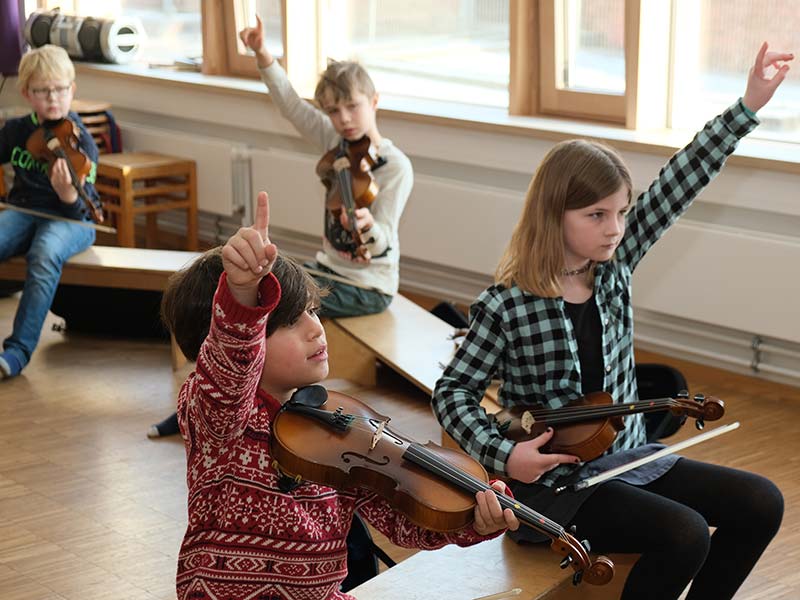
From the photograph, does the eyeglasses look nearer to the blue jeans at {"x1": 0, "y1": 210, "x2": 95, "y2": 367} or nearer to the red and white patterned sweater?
the blue jeans at {"x1": 0, "y1": 210, "x2": 95, "y2": 367}

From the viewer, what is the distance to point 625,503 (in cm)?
214

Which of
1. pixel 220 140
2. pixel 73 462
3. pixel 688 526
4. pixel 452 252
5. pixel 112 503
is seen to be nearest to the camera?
pixel 688 526

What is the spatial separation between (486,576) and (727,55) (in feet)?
9.49

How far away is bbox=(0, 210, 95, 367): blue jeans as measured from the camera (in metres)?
4.22

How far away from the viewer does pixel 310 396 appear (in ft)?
5.98

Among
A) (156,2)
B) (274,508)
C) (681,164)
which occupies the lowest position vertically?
(274,508)

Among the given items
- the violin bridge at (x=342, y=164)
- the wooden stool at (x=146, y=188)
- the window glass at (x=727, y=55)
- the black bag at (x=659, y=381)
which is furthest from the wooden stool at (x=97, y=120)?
the black bag at (x=659, y=381)

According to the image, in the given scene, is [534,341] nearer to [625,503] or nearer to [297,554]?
[625,503]

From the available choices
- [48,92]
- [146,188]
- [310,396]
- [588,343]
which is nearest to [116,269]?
[48,92]

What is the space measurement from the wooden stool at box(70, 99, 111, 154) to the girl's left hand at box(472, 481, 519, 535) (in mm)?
4758

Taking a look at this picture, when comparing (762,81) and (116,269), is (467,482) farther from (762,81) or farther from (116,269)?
(116,269)

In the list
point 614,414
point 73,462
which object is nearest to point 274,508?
point 614,414

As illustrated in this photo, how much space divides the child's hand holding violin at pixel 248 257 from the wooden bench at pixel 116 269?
2.85m

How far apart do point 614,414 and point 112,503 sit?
153cm
